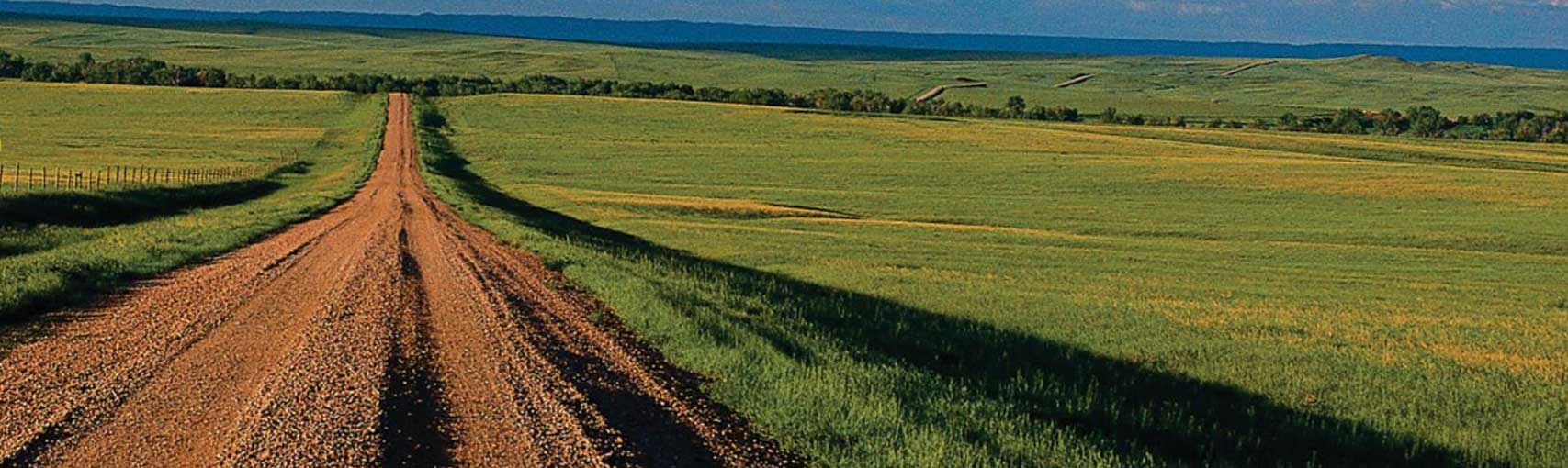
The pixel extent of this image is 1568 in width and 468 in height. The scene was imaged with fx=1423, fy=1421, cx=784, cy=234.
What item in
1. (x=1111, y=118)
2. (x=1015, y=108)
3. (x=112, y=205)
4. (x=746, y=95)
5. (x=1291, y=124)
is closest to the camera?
(x=112, y=205)

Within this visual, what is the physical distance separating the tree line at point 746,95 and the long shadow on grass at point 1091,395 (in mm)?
95025

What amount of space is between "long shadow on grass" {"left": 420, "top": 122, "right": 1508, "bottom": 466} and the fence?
26.5 metres

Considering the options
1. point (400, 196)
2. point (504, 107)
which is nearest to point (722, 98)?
point (504, 107)

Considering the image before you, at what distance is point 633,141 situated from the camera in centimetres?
8281

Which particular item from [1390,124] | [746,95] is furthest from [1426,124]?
[746,95]

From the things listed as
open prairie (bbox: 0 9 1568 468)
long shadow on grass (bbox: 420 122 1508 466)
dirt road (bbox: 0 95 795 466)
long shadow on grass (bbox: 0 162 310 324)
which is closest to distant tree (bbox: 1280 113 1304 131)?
open prairie (bbox: 0 9 1568 468)

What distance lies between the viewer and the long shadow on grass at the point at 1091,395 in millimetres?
12008

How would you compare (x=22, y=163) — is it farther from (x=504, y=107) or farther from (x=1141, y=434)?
(x=1141, y=434)

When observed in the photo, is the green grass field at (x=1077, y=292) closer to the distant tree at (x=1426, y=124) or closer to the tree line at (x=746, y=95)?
the tree line at (x=746, y=95)

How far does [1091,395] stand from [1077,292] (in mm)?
12927

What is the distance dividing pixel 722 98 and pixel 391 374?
118 metres

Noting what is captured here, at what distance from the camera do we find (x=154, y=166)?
58844 mm

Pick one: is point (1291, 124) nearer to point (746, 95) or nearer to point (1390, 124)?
point (1390, 124)

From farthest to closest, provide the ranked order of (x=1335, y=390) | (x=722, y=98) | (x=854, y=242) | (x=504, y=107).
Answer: (x=722, y=98)
(x=504, y=107)
(x=854, y=242)
(x=1335, y=390)
